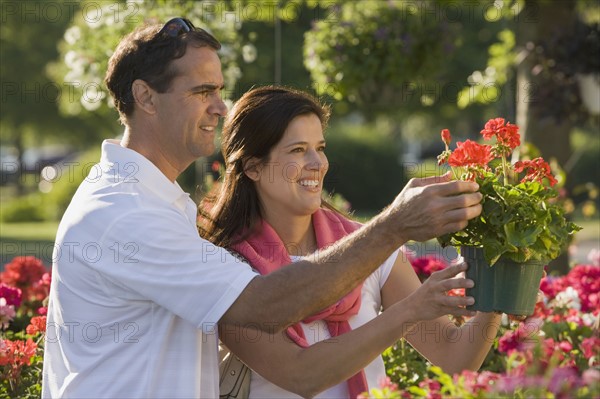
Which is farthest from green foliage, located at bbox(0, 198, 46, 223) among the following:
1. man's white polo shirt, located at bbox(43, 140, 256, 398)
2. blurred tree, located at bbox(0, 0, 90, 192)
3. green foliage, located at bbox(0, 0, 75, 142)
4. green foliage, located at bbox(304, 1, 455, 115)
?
man's white polo shirt, located at bbox(43, 140, 256, 398)

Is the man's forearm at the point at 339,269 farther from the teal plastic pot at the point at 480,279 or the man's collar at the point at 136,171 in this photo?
the man's collar at the point at 136,171

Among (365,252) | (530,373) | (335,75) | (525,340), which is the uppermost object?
(335,75)

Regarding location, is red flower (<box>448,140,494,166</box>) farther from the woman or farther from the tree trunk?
the tree trunk

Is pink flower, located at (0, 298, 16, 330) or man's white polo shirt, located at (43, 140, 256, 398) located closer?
man's white polo shirt, located at (43, 140, 256, 398)

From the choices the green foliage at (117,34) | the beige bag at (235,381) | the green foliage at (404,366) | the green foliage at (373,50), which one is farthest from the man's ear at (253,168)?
the green foliage at (373,50)

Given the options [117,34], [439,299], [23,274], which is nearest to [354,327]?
[439,299]

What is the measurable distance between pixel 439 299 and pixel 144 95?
999 mm

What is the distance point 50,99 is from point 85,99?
20587 millimetres

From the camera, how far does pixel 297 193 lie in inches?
125

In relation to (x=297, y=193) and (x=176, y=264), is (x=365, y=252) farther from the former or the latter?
(x=297, y=193)

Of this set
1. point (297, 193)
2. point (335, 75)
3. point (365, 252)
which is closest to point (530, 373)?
point (365, 252)

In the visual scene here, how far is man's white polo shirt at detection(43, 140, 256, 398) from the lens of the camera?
2428 mm

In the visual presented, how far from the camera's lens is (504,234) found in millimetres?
2564

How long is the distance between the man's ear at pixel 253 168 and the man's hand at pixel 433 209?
2.98ft
